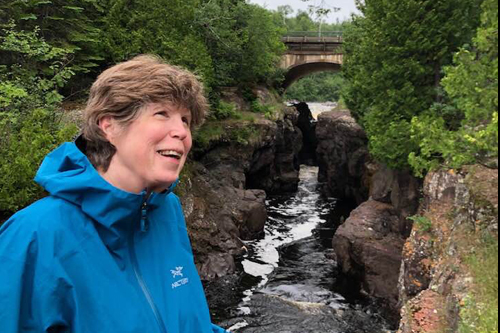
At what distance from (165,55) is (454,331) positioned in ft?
51.7

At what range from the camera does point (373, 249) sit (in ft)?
51.6

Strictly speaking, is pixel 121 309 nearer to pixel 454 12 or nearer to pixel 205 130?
pixel 454 12

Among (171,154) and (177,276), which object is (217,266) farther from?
(171,154)

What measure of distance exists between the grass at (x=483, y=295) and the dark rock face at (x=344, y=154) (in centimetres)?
1812

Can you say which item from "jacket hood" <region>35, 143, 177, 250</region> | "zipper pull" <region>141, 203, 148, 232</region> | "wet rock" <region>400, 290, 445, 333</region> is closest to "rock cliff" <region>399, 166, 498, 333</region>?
"wet rock" <region>400, 290, 445, 333</region>

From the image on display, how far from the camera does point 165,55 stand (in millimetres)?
18562

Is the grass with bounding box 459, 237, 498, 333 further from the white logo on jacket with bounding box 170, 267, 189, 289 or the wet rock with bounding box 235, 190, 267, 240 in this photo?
the wet rock with bounding box 235, 190, 267, 240

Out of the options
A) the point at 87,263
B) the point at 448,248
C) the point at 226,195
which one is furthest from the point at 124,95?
the point at 226,195

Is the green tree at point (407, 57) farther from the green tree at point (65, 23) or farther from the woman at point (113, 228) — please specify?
the woman at point (113, 228)

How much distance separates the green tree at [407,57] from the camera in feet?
46.5

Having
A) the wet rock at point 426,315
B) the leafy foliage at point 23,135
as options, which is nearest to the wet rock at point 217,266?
the leafy foliage at point 23,135

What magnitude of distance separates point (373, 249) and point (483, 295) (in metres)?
9.39

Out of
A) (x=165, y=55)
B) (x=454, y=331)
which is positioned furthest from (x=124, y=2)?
(x=454, y=331)

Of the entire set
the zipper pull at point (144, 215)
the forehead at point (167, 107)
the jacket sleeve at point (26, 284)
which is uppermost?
the forehead at point (167, 107)
